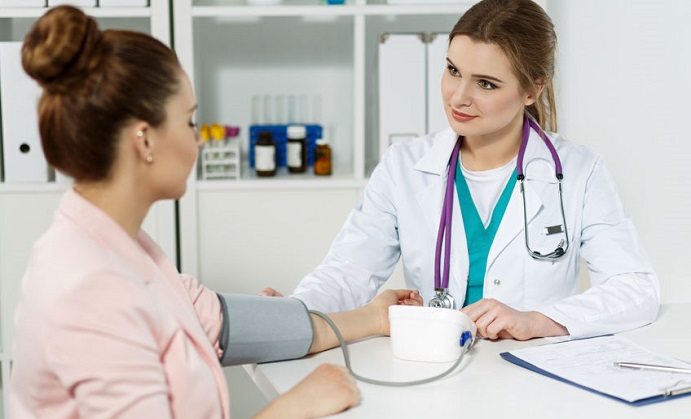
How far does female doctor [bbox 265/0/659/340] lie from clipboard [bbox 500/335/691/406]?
0.57 feet

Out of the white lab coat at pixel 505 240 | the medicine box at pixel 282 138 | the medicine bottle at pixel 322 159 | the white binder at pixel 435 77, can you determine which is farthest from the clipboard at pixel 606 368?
the medicine box at pixel 282 138

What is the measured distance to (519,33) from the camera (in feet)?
5.49

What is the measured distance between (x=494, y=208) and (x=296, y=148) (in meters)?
1.00

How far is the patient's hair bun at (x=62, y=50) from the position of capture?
0.97m

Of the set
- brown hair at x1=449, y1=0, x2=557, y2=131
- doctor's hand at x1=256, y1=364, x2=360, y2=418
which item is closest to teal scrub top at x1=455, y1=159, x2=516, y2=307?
brown hair at x1=449, y1=0, x2=557, y2=131

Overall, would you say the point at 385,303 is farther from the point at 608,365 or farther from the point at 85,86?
the point at 85,86

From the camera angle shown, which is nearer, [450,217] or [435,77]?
[450,217]

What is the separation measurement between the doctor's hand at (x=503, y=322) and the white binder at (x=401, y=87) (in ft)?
3.75

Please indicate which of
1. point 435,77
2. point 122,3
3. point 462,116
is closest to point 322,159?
point 435,77

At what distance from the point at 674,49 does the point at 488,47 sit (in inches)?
27.8

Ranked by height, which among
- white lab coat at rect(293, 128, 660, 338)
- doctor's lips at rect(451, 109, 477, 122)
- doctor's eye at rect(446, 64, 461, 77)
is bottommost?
white lab coat at rect(293, 128, 660, 338)

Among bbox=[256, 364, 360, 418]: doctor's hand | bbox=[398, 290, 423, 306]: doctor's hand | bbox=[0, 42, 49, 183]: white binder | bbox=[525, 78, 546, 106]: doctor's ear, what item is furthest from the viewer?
bbox=[0, 42, 49, 183]: white binder

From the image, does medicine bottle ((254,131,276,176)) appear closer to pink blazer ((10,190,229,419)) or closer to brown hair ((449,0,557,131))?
brown hair ((449,0,557,131))

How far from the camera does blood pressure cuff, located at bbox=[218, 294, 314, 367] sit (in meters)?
1.26
